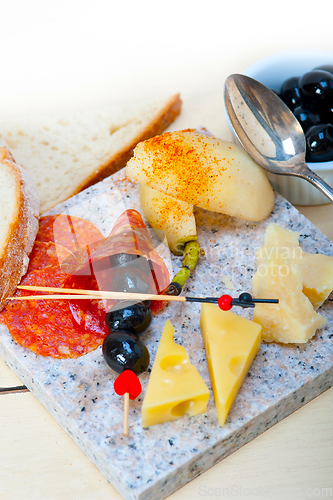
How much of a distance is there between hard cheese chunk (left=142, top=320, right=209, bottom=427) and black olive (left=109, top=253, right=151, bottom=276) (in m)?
0.23

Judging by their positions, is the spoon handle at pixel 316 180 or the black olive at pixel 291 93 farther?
the black olive at pixel 291 93

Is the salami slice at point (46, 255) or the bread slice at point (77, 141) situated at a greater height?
the bread slice at point (77, 141)

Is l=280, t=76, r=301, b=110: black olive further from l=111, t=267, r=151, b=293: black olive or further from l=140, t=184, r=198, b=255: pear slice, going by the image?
l=111, t=267, r=151, b=293: black olive

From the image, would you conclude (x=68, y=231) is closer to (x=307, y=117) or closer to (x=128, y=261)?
(x=128, y=261)

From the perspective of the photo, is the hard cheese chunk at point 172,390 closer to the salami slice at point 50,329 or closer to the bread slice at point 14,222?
the salami slice at point 50,329

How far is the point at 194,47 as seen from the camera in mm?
2387

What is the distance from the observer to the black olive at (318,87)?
1.53 metres

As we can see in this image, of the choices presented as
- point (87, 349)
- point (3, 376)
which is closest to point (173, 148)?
point (87, 349)

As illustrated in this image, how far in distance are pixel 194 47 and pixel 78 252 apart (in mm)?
1421

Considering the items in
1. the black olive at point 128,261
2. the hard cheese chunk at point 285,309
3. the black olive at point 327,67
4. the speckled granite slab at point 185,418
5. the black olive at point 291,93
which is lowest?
the speckled granite slab at point 185,418

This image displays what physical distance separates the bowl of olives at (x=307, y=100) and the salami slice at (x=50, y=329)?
31.0 inches

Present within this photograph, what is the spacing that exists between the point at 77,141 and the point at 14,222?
2.06ft

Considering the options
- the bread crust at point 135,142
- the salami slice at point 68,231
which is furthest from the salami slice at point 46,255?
the bread crust at point 135,142

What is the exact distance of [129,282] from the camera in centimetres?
123
